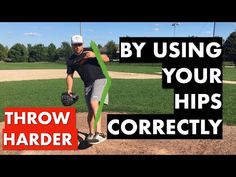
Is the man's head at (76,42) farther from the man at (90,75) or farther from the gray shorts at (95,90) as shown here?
the gray shorts at (95,90)

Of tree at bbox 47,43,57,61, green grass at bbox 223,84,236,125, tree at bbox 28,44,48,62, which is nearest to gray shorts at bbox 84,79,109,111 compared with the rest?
tree at bbox 47,43,57,61

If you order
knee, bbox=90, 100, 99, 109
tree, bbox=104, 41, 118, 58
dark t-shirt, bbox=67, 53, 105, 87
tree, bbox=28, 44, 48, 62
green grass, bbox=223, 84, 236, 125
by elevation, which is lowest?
green grass, bbox=223, 84, 236, 125

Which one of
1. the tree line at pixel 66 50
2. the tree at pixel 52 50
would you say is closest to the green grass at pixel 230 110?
the tree line at pixel 66 50

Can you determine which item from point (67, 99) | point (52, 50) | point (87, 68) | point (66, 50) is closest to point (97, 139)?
point (67, 99)

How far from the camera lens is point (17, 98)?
1123cm

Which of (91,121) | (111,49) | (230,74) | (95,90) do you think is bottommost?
(91,121)

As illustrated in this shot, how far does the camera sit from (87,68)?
527 cm

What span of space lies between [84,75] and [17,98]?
6.61 metres

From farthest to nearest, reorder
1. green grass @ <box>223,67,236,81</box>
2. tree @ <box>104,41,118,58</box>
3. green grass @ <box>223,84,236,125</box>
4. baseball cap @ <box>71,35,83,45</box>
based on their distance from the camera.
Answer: green grass @ <box>223,67,236,81</box> < green grass @ <box>223,84,236,125</box> < tree @ <box>104,41,118,58</box> < baseball cap @ <box>71,35,83,45</box>

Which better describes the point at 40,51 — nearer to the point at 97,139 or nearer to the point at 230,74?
the point at 97,139

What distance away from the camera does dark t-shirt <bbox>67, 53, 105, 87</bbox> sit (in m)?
5.26

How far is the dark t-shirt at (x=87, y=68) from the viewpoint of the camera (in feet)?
17.3

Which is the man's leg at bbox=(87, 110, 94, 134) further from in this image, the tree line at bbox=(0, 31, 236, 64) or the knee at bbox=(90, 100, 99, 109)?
the tree line at bbox=(0, 31, 236, 64)
